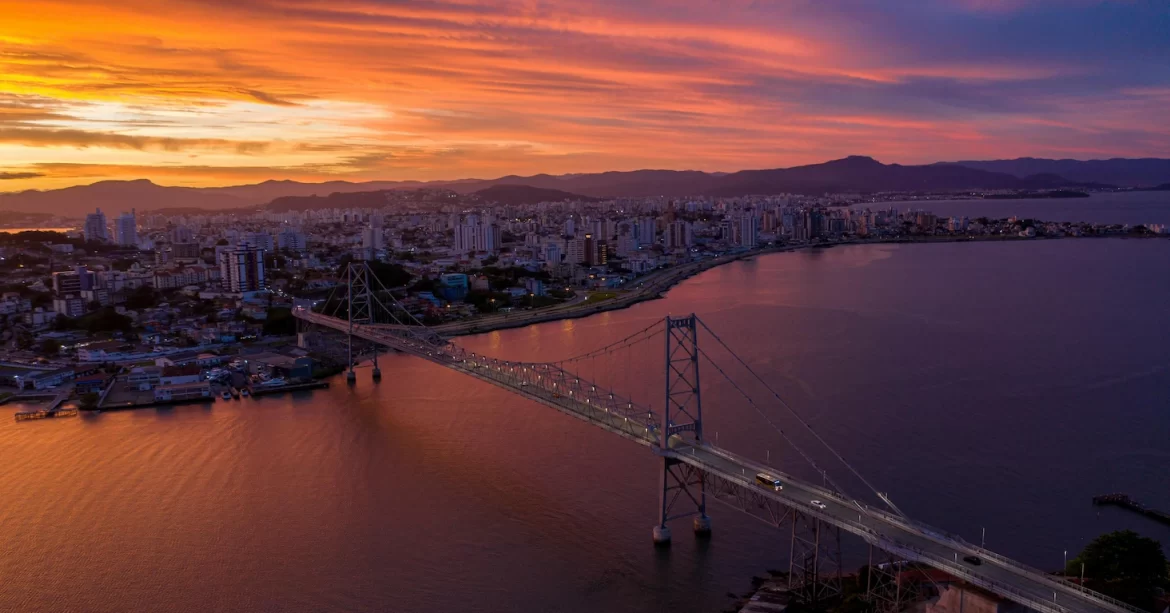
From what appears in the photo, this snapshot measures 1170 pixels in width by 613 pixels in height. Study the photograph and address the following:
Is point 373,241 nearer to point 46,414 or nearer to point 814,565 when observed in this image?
point 46,414

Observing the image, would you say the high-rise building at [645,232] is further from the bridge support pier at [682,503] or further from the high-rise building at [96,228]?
the bridge support pier at [682,503]

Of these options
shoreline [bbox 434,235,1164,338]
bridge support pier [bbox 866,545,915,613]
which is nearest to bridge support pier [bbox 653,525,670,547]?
bridge support pier [bbox 866,545,915,613]

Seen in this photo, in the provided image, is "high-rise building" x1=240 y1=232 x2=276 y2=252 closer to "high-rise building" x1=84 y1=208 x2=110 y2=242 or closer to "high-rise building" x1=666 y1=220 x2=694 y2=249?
"high-rise building" x1=84 y1=208 x2=110 y2=242

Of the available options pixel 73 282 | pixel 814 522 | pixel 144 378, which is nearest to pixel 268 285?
pixel 73 282

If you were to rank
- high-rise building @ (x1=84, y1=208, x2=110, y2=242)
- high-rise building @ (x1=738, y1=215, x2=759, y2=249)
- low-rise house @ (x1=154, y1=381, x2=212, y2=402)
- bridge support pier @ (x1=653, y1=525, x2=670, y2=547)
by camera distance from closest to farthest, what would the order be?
bridge support pier @ (x1=653, y1=525, x2=670, y2=547), low-rise house @ (x1=154, y1=381, x2=212, y2=402), high-rise building @ (x1=84, y1=208, x2=110, y2=242), high-rise building @ (x1=738, y1=215, x2=759, y2=249)

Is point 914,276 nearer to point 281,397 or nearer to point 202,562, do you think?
point 281,397
